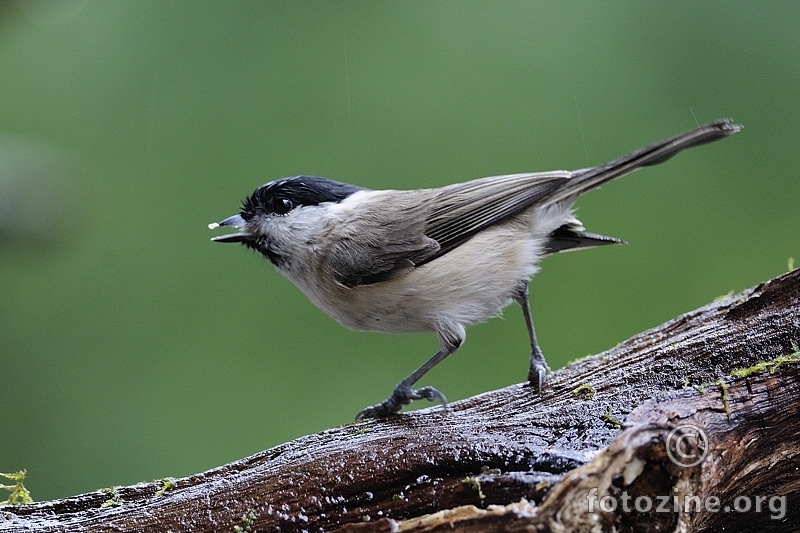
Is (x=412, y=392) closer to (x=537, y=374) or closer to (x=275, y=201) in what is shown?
(x=537, y=374)

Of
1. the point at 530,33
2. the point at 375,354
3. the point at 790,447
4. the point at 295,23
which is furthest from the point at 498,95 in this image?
the point at 790,447

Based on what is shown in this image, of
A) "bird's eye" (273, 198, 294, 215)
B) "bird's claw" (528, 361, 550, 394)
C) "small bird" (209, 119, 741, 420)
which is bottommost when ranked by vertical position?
"bird's claw" (528, 361, 550, 394)

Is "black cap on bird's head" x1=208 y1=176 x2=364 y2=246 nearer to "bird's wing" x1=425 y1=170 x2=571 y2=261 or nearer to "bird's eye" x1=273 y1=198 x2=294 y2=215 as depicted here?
"bird's eye" x1=273 y1=198 x2=294 y2=215

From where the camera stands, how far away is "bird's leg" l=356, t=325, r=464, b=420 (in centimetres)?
225

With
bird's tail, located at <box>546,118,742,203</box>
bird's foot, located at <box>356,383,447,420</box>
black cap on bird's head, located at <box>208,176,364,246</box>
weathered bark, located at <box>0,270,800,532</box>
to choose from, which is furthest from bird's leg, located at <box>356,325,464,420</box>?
black cap on bird's head, located at <box>208,176,364,246</box>

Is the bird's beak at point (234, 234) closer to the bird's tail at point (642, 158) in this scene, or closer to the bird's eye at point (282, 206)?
the bird's eye at point (282, 206)

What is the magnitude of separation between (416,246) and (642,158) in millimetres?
798

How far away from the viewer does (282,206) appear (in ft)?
8.04

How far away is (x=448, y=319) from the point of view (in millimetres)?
2307

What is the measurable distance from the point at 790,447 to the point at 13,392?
382 centimetres

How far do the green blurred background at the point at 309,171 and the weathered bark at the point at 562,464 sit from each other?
1847 mm

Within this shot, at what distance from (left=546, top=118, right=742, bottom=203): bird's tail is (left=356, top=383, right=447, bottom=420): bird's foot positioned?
810 millimetres

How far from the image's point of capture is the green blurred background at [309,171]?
148 inches

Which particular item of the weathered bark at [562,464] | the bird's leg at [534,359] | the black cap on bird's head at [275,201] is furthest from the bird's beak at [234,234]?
the bird's leg at [534,359]
